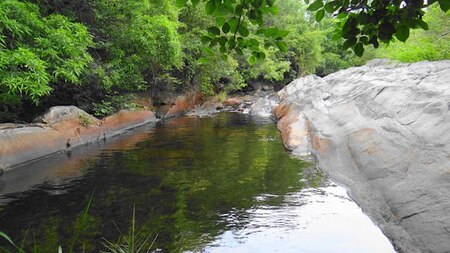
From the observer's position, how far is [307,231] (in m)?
4.63

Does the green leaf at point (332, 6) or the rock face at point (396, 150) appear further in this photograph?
the rock face at point (396, 150)

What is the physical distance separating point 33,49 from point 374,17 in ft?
25.5

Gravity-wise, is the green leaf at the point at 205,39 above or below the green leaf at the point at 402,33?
above

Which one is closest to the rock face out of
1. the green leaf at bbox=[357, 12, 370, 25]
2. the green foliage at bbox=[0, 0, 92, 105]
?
the green leaf at bbox=[357, 12, 370, 25]

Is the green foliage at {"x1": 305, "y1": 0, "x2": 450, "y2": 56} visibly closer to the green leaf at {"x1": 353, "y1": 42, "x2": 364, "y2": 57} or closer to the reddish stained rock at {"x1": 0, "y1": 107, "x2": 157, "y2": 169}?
the green leaf at {"x1": 353, "y1": 42, "x2": 364, "y2": 57}

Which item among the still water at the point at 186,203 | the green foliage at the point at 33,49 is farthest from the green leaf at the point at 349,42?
the green foliage at the point at 33,49

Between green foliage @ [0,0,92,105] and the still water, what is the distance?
1793 mm

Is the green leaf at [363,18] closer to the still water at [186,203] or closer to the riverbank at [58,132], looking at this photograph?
the still water at [186,203]

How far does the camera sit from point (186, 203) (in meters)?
5.62

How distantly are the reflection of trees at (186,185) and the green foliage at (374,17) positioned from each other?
314 centimetres

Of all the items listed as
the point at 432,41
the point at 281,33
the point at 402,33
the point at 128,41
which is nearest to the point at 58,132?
the point at 128,41

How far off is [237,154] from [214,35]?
730 cm

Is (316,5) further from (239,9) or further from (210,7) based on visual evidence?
(210,7)

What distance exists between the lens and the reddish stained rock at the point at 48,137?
24.8 feet
